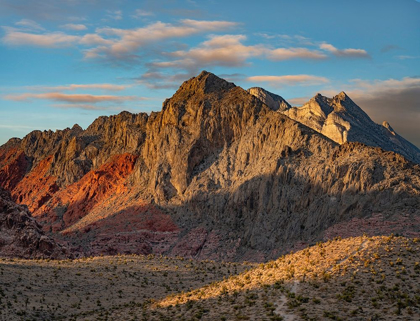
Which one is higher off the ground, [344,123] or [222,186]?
[344,123]

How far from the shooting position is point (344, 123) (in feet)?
399

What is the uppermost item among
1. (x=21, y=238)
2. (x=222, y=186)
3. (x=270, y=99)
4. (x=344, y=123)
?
(x=270, y=99)

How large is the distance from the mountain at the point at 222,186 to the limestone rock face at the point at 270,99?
540 inches

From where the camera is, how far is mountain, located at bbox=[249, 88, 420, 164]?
12014cm

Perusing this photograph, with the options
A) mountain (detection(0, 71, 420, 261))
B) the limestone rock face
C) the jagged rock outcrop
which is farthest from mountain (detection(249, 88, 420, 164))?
the jagged rock outcrop

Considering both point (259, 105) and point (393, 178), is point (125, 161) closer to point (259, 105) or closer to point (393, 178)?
point (259, 105)

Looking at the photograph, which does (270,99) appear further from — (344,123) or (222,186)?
(222,186)

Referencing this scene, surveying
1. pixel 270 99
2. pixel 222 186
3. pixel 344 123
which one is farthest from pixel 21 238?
pixel 270 99

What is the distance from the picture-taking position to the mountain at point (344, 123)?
4730 inches

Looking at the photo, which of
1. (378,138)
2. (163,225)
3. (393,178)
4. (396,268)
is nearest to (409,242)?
(396,268)

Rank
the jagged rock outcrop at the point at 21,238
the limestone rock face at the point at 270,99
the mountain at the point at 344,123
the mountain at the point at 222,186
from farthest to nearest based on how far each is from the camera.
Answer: the limestone rock face at the point at 270,99 < the mountain at the point at 344,123 < the mountain at the point at 222,186 < the jagged rock outcrop at the point at 21,238

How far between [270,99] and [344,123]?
27.7 m

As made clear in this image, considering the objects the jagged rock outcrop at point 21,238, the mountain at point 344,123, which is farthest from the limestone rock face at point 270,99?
the jagged rock outcrop at point 21,238

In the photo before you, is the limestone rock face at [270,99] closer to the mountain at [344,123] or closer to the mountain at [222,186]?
Answer: the mountain at [344,123]
